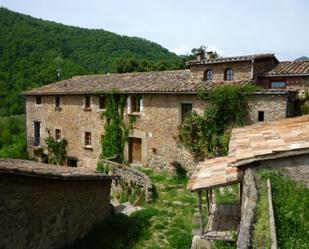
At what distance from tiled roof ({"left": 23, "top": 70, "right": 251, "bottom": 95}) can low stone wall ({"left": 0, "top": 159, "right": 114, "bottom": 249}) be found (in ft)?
26.1

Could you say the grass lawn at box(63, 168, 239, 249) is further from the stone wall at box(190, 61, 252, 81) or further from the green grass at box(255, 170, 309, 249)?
the stone wall at box(190, 61, 252, 81)

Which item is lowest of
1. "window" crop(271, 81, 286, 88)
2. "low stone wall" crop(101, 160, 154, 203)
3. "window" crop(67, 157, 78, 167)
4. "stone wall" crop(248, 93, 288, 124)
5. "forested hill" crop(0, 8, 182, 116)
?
"window" crop(67, 157, 78, 167)

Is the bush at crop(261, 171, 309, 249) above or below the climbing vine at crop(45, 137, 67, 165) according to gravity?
above

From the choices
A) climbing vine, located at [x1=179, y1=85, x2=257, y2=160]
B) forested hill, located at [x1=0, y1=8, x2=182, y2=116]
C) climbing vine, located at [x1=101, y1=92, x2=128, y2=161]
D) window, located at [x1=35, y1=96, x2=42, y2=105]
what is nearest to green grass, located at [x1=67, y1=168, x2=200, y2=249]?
climbing vine, located at [x1=179, y1=85, x2=257, y2=160]

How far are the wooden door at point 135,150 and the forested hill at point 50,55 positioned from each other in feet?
67.0

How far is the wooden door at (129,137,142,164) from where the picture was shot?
769 inches

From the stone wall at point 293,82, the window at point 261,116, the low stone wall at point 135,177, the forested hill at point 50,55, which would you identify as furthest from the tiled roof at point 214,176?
the forested hill at point 50,55

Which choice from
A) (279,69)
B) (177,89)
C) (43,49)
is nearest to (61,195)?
(177,89)

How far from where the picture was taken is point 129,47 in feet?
194

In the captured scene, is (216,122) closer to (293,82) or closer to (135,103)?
(293,82)

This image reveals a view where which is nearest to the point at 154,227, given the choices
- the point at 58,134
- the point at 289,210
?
the point at 289,210

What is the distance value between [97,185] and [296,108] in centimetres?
989

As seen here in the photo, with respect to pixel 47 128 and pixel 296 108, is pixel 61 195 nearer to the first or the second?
pixel 296 108

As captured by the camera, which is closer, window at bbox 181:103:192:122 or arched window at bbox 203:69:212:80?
window at bbox 181:103:192:122
